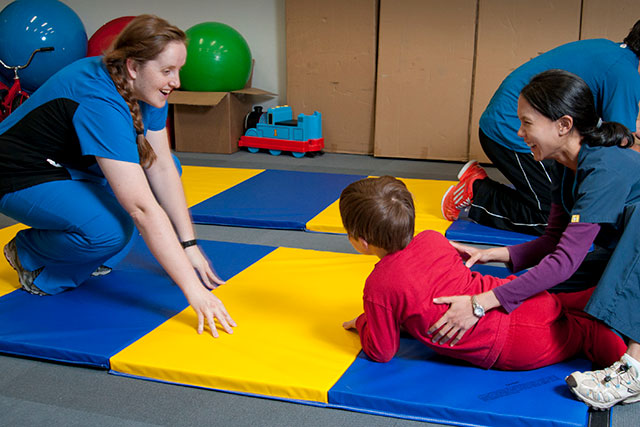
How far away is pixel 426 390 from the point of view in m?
1.75

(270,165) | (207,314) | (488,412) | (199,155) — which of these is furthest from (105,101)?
(199,155)

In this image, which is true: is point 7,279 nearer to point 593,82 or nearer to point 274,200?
point 274,200

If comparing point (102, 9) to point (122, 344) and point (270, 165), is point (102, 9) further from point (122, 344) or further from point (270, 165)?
point (122, 344)

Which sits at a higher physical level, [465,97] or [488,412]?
[465,97]

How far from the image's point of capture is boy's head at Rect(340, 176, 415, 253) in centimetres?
172

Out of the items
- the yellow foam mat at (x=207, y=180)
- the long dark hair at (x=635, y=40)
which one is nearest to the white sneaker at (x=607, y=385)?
the long dark hair at (x=635, y=40)

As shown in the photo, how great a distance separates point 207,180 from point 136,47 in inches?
95.6

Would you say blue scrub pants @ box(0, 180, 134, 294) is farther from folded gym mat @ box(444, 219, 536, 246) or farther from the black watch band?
folded gym mat @ box(444, 219, 536, 246)

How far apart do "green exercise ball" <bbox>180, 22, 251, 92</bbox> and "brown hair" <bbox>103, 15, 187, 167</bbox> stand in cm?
338

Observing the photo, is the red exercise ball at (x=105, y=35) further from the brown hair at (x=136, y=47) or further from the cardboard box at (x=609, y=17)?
the brown hair at (x=136, y=47)

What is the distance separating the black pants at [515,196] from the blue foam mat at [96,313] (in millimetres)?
1327

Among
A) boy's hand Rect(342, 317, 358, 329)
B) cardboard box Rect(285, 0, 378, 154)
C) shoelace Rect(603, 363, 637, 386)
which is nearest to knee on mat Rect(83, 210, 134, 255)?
boy's hand Rect(342, 317, 358, 329)

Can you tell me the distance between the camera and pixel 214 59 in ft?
17.8

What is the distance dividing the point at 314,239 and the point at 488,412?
1.75m
